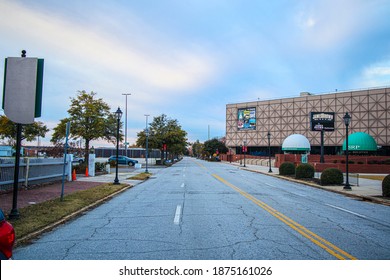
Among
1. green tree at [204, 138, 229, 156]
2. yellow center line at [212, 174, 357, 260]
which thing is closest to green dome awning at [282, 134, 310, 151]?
green tree at [204, 138, 229, 156]

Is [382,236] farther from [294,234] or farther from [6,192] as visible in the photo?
[6,192]

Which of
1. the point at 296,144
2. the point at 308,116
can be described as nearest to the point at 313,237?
the point at 296,144

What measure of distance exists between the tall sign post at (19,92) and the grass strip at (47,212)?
2.33ft

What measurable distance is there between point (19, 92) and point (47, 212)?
372 cm

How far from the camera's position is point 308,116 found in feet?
275

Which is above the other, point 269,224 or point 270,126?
point 270,126

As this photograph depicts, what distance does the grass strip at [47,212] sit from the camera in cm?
772

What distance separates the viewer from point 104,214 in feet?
33.8

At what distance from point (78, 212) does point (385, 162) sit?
41.0m

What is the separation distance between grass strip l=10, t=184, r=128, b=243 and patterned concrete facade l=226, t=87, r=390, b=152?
7645 centimetres

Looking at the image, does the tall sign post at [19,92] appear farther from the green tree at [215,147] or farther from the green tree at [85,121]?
the green tree at [215,147]
